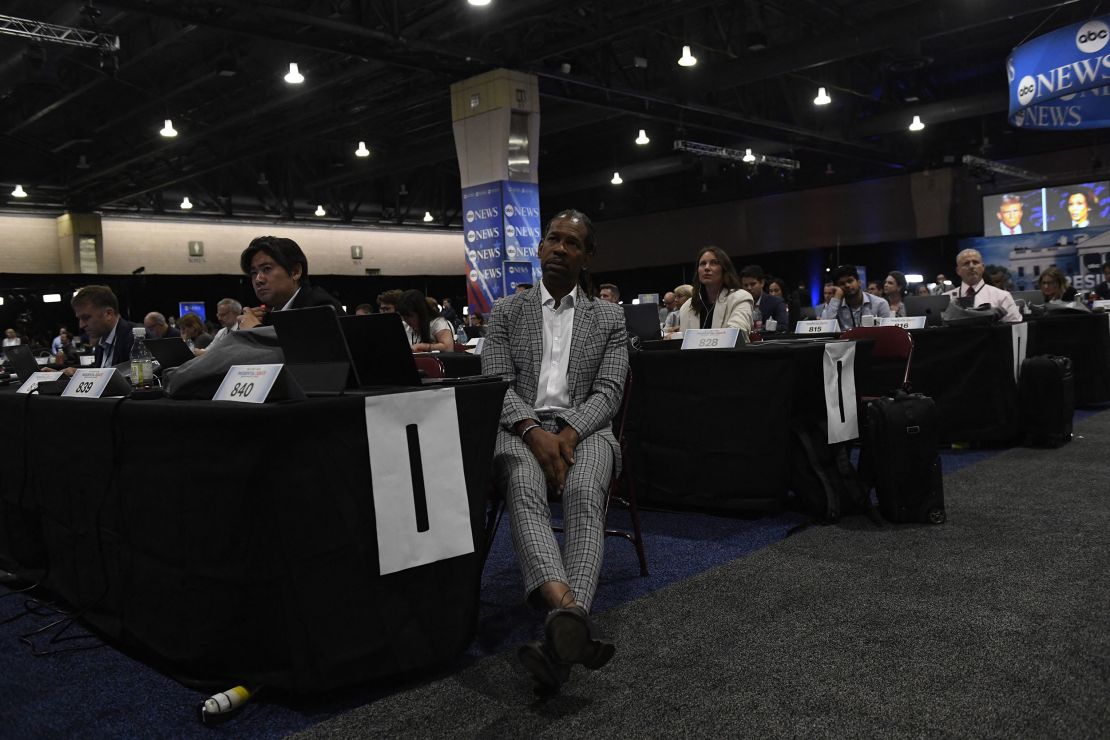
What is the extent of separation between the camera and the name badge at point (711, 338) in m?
3.73

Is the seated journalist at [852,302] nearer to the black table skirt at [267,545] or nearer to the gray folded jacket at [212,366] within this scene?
the black table skirt at [267,545]

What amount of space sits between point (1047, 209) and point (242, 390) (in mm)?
17476

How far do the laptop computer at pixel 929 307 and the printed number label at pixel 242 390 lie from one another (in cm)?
492

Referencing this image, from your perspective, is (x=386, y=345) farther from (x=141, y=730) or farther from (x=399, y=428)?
(x=141, y=730)

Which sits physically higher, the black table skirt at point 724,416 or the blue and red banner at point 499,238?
the blue and red banner at point 499,238

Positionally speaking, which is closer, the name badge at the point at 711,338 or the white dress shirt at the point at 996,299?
the name badge at the point at 711,338

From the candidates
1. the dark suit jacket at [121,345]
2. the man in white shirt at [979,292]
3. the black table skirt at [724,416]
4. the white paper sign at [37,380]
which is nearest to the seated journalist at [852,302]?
the man in white shirt at [979,292]

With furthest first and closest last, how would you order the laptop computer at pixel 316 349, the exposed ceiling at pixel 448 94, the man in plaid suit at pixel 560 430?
the exposed ceiling at pixel 448 94, the laptop computer at pixel 316 349, the man in plaid suit at pixel 560 430

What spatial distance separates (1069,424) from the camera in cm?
518

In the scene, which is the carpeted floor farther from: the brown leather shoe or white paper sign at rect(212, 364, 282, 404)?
white paper sign at rect(212, 364, 282, 404)

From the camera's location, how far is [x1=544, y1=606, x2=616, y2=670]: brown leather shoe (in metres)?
1.86

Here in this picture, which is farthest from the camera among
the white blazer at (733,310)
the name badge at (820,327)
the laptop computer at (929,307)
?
the laptop computer at (929,307)

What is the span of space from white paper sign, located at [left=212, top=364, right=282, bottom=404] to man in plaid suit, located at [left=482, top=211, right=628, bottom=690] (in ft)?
2.38

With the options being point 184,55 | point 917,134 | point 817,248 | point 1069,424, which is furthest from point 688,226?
point 1069,424
